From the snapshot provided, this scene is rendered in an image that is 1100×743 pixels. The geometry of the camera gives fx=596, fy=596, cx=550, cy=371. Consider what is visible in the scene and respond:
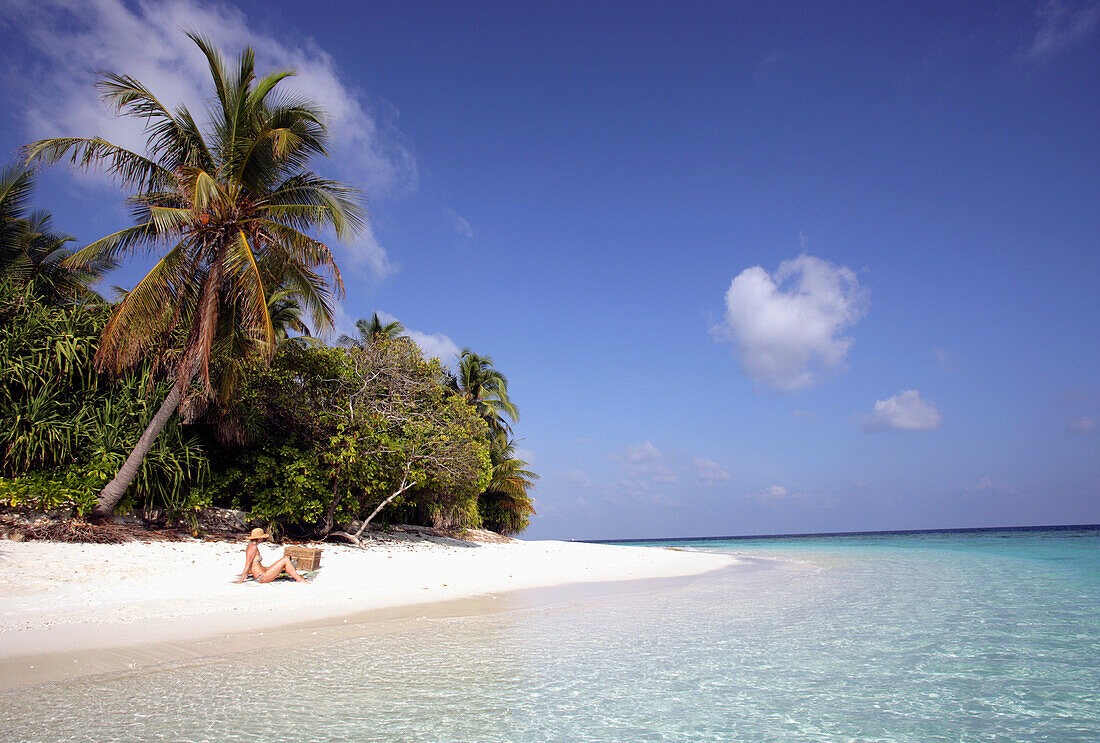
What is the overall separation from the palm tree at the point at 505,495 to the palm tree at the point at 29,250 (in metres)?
16.1

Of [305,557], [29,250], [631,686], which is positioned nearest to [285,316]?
[29,250]

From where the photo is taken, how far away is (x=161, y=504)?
1234 cm

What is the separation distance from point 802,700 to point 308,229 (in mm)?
11939

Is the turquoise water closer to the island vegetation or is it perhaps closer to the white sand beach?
the white sand beach

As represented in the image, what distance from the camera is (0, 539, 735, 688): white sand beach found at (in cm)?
608

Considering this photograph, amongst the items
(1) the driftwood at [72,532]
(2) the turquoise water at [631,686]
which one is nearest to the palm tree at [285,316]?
(1) the driftwood at [72,532]

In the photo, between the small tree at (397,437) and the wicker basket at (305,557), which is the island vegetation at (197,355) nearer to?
the small tree at (397,437)

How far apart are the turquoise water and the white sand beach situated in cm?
139

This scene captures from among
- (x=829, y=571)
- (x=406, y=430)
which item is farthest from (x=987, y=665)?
(x=406, y=430)

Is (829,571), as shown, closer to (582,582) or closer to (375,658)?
(582,582)

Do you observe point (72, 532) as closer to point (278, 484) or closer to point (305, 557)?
point (305, 557)

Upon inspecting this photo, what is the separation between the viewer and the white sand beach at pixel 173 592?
6.08 metres

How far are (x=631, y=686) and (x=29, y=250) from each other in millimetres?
17422

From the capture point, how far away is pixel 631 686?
4.88m
